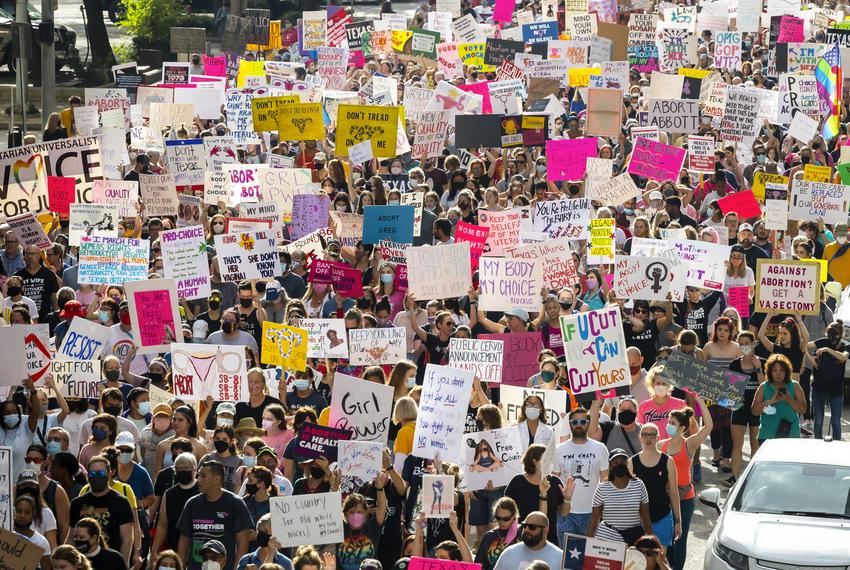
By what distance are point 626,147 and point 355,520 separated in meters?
14.4

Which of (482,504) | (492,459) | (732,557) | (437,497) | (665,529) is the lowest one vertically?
(482,504)

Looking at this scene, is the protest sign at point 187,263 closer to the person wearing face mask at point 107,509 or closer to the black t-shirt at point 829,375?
the person wearing face mask at point 107,509

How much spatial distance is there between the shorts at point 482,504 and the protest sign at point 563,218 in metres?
6.22

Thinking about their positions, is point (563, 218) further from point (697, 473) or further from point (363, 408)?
point (363, 408)

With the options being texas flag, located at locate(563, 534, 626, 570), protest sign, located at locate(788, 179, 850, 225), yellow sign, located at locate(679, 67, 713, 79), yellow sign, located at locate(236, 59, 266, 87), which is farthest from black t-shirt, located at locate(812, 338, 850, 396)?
yellow sign, located at locate(236, 59, 266, 87)

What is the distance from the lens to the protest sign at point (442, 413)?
A: 1212cm

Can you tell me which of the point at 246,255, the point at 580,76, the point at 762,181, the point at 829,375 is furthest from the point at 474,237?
the point at 580,76

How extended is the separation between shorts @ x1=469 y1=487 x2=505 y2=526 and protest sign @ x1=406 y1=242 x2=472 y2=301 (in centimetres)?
381

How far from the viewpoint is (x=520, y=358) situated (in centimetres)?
1477

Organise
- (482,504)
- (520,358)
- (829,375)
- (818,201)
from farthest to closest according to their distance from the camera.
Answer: (818,201), (829,375), (520,358), (482,504)

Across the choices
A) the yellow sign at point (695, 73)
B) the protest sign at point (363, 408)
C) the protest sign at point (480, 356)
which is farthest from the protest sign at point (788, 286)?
the yellow sign at point (695, 73)

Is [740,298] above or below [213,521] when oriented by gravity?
below

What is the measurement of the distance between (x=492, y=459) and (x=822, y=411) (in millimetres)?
4427

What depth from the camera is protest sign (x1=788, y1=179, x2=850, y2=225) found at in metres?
19.8
